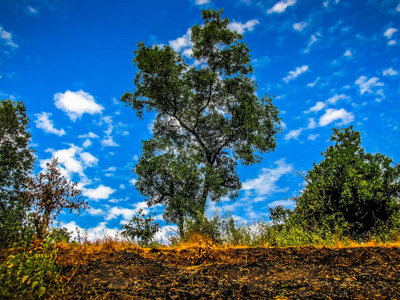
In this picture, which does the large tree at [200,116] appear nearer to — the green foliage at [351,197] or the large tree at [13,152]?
the green foliage at [351,197]

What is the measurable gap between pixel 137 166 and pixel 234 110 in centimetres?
664

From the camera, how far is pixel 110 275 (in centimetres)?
445

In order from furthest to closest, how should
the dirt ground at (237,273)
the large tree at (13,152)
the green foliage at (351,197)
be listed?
the large tree at (13,152) < the green foliage at (351,197) < the dirt ground at (237,273)

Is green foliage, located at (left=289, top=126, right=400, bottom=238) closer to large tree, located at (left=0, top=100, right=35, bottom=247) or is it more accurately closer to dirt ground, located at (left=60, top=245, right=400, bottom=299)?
dirt ground, located at (left=60, top=245, right=400, bottom=299)

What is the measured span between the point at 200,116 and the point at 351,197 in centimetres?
978

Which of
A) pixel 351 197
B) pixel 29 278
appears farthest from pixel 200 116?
pixel 29 278

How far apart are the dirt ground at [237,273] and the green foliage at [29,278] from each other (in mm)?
260

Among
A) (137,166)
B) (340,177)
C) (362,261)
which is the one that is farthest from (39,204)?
(340,177)

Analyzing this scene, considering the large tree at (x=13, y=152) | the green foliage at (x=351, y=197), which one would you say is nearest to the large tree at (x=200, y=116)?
the green foliage at (x=351, y=197)

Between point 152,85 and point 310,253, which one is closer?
point 310,253

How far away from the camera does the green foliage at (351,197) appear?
1286 cm

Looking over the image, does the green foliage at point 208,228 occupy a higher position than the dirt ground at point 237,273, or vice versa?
the green foliage at point 208,228

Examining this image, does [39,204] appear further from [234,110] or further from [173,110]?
[234,110]

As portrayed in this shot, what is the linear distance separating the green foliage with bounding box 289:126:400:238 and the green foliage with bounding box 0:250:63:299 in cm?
1048
